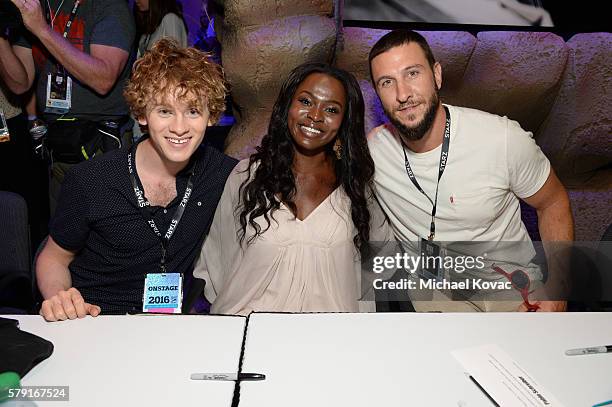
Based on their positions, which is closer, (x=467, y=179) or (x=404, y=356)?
(x=404, y=356)

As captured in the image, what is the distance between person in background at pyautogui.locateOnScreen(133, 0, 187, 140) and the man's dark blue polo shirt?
41.9 inches

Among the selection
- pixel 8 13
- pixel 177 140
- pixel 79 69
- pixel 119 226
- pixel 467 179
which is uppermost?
pixel 8 13

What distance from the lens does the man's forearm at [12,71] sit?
2.81 m

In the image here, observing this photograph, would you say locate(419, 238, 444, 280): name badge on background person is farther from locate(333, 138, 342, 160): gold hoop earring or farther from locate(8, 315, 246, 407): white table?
locate(8, 315, 246, 407): white table

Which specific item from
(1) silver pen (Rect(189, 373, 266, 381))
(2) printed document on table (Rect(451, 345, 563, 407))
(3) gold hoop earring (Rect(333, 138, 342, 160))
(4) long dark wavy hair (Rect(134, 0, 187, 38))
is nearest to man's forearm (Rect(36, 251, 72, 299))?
(1) silver pen (Rect(189, 373, 266, 381))

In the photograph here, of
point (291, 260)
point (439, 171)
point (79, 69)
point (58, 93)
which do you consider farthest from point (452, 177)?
point (58, 93)

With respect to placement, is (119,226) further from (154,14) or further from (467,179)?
(154,14)

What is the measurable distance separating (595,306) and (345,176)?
1107mm

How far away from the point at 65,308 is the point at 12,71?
5.94ft

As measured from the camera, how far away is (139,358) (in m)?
1.40

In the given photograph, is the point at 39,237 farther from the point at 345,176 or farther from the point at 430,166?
the point at 430,166

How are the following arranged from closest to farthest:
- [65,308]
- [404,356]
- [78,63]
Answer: [404,356] → [65,308] → [78,63]

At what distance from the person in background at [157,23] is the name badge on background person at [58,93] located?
1.22 feet

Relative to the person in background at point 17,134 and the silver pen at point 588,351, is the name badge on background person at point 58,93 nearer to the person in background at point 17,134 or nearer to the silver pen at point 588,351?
the person in background at point 17,134
